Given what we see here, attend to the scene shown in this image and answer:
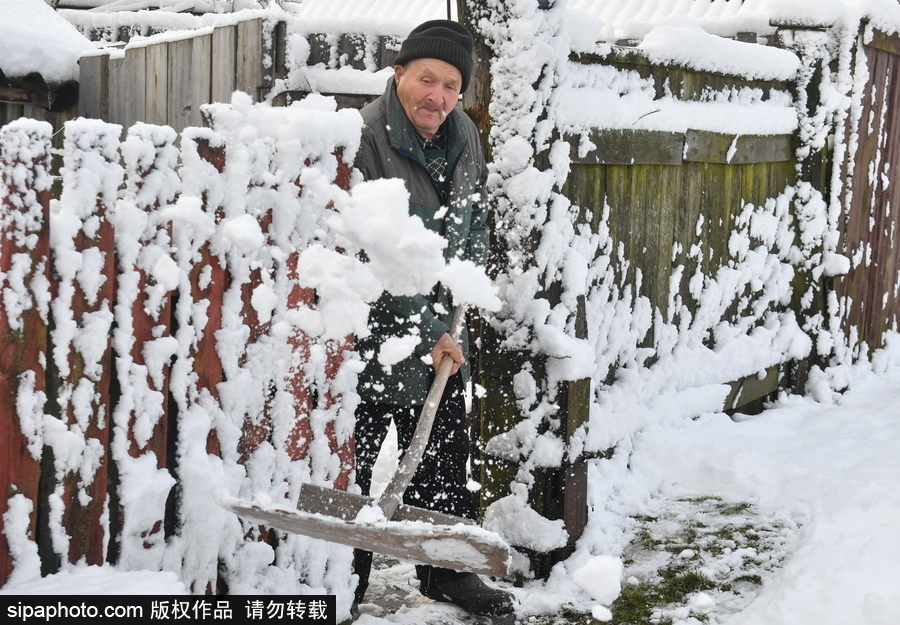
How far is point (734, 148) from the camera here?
5.09m

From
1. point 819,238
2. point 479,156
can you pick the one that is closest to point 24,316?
point 479,156

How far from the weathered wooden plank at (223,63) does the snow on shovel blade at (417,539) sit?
2359 millimetres

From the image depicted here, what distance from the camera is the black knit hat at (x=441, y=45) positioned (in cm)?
314

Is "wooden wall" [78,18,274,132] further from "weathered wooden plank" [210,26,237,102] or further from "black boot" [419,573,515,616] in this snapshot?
"black boot" [419,573,515,616]

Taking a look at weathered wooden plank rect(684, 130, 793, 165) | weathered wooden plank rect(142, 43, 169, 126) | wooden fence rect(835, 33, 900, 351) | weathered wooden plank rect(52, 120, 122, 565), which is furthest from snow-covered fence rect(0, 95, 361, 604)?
wooden fence rect(835, 33, 900, 351)

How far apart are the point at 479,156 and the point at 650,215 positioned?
4.52 ft

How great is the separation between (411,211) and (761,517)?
7.07ft

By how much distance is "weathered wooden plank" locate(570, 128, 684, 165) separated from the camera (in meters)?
3.92

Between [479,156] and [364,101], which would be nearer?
[479,156]

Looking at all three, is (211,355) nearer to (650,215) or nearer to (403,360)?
(403,360)

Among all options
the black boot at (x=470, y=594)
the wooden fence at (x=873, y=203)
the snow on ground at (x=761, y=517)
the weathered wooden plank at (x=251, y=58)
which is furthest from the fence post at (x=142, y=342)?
the wooden fence at (x=873, y=203)

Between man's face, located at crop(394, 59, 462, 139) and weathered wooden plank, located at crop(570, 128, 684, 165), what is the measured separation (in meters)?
0.80

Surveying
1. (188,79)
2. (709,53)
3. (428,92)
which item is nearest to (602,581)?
(428,92)

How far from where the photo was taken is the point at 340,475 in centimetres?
306
